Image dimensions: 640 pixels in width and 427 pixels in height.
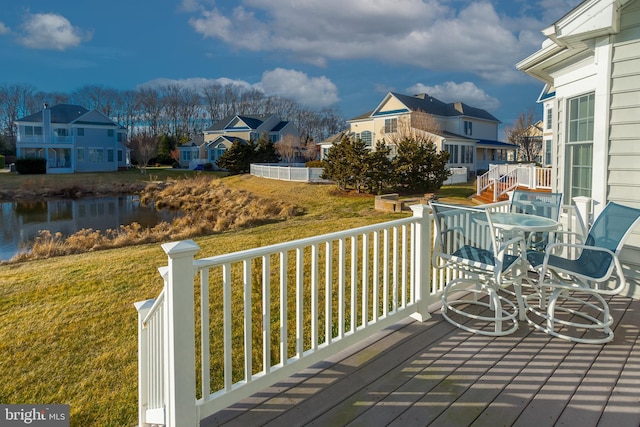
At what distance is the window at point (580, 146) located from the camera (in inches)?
183

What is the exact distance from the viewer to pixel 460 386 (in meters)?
2.50

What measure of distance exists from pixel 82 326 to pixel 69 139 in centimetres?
3459

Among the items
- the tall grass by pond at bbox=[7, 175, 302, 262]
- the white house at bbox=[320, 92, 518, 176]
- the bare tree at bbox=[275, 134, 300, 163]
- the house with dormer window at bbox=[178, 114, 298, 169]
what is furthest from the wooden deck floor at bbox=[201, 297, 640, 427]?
the house with dormer window at bbox=[178, 114, 298, 169]

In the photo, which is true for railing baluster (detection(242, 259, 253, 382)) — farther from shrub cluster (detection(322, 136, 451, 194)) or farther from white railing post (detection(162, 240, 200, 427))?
shrub cluster (detection(322, 136, 451, 194))

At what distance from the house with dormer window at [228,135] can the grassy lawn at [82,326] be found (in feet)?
99.2

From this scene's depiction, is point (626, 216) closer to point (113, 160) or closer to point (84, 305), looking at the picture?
point (84, 305)

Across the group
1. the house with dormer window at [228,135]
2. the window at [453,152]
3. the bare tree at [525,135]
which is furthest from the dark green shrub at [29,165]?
the bare tree at [525,135]

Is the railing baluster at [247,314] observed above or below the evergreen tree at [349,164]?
below

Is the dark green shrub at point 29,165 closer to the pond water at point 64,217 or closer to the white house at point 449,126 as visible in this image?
the pond water at point 64,217

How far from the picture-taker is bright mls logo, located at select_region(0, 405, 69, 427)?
2.50 metres

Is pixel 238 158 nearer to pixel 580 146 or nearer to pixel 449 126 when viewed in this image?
pixel 449 126

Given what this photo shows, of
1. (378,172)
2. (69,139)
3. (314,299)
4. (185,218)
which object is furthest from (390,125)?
(314,299)

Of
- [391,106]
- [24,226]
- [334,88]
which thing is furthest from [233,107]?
[24,226]

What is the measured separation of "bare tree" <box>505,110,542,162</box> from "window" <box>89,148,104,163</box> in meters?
35.2
